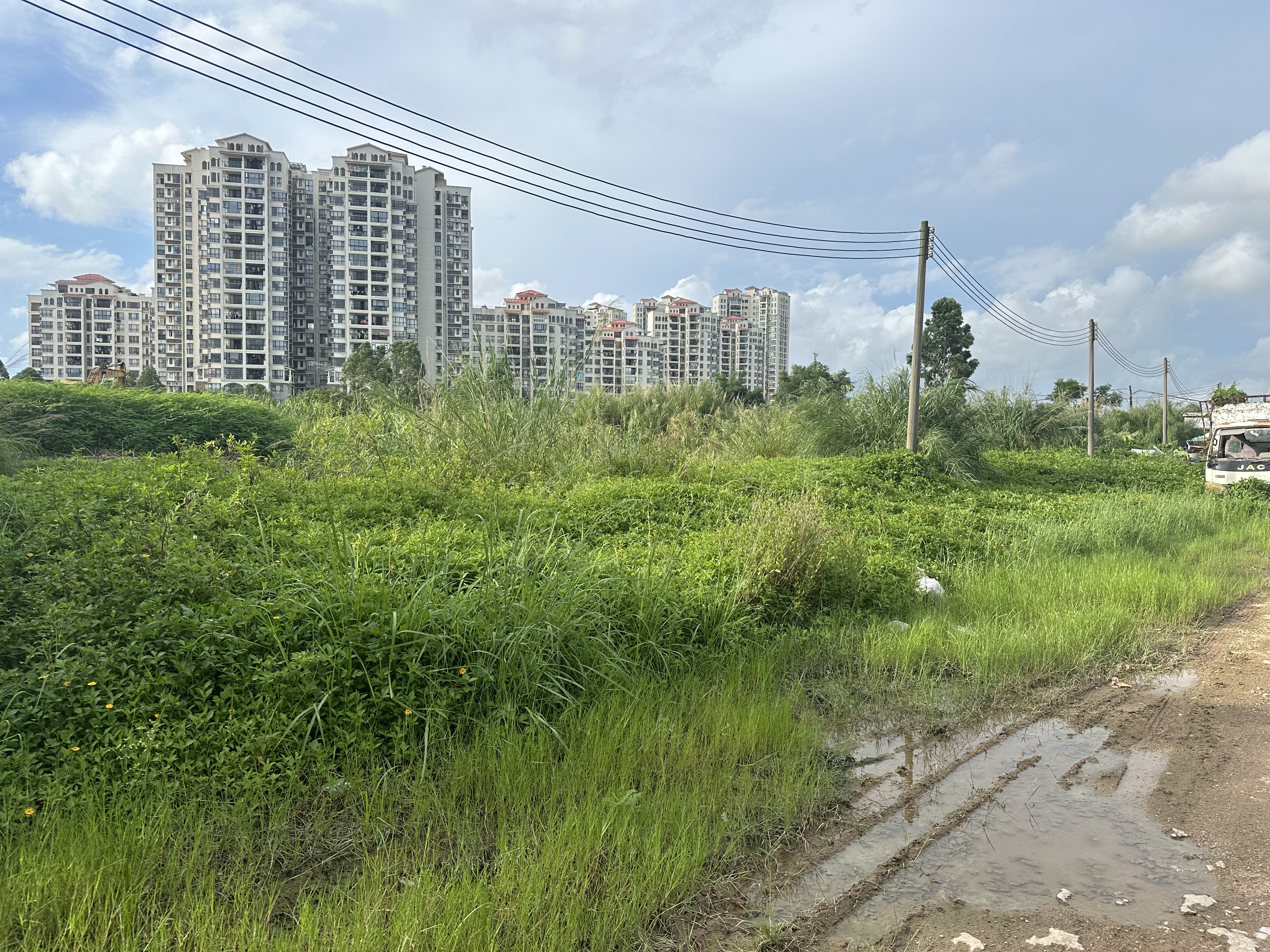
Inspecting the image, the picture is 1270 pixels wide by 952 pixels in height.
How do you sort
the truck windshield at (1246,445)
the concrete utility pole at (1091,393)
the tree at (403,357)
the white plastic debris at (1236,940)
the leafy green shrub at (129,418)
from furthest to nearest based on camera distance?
the tree at (403,357) → the concrete utility pole at (1091,393) → the truck windshield at (1246,445) → the leafy green shrub at (129,418) → the white plastic debris at (1236,940)

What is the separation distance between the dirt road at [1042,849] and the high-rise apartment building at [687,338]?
304ft

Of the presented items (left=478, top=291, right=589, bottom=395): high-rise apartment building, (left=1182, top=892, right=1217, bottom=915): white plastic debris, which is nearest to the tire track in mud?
(left=1182, top=892, right=1217, bottom=915): white plastic debris

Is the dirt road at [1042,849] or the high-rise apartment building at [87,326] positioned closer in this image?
the dirt road at [1042,849]

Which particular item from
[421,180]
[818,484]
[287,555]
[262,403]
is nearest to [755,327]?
[421,180]

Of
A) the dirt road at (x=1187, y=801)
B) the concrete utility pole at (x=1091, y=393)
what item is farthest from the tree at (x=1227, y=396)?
the dirt road at (x=1187, y=801)

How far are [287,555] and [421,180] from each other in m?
87.3

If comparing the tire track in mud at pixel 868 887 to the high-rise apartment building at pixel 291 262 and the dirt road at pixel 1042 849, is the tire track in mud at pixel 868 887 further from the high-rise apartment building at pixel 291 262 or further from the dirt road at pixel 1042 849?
the high-rise apartment building at pixel 291 262

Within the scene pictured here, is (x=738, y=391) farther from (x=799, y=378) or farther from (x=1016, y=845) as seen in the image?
(x=1016, y=845)

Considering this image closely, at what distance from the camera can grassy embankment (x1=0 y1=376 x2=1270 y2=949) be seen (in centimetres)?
247

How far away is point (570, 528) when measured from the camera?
6.95m

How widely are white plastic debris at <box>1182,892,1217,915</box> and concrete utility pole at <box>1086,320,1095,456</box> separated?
2049 cm

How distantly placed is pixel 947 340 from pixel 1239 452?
2734cm

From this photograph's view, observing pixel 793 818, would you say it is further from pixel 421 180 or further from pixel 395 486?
pixel 421 180

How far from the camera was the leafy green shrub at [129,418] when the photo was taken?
46.8 feet
